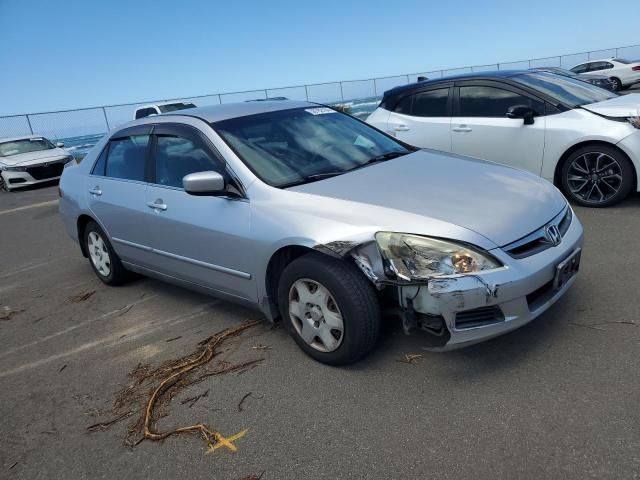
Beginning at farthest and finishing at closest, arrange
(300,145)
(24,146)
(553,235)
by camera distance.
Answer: (24,146)
(300,145)
(553,235)

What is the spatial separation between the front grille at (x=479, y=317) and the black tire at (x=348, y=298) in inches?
17.7

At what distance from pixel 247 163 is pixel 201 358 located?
132 centimetres

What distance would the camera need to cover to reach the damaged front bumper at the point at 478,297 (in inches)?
104

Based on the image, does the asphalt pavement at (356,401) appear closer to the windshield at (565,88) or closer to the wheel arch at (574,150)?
the wheel arch at (574,150)

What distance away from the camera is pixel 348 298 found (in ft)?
9.36

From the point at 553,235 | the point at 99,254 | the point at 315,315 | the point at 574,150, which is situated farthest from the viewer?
the point at 574,150

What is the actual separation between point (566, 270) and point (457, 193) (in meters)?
0.75

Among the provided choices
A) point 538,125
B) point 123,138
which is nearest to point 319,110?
point 123,138

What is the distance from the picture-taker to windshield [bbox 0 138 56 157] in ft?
47.3

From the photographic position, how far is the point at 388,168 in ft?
11.8

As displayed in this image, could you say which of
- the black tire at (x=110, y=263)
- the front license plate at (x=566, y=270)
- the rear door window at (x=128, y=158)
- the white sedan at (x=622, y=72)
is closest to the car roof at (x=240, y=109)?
the rear door window at (x=128, y=158)

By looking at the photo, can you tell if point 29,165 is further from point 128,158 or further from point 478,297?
point 478,297

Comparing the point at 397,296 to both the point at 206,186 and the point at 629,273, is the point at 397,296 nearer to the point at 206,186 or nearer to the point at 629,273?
the point at 206,186

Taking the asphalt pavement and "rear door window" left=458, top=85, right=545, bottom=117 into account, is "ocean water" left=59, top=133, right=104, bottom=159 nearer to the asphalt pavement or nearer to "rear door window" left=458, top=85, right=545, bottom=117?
"rear door window" left=458, top=85, right=545, bottom=117
